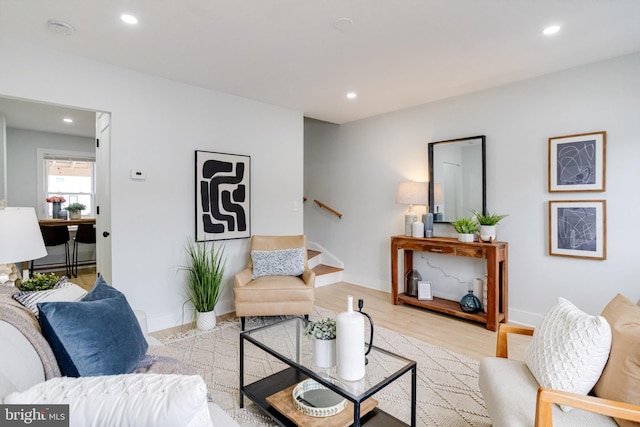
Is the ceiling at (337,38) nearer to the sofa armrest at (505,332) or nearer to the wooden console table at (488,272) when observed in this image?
the wooden console table at (488,272)

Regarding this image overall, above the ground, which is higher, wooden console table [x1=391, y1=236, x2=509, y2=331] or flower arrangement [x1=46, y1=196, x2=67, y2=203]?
flower arrangement [x1=46, y1=196, x2=67, y2=203]

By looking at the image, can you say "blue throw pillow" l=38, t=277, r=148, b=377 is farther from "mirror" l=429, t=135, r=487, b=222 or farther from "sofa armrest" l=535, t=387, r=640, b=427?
"mirror" l=429, t=135, r=487, b=222

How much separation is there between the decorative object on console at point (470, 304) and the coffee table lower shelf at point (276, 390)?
209 centimetres

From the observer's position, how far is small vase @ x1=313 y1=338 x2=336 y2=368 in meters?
1.61

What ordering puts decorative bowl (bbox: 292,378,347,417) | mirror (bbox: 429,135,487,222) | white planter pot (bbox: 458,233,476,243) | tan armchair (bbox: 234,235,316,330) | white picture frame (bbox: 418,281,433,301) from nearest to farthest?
decorative bowl (bbox: 292,378,347,417)
tan armchair (bbox: 234,235,316,330)
white planter pot (bbox: 458,233,476,243)
mirror (bbox: 429,135,487,222)
white picture frame (bbox: 418,281,433,301)

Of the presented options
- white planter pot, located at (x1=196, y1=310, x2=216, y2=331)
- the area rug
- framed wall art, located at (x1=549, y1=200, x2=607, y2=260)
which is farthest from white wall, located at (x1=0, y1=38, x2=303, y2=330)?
framed wall art, located at (x1=549, y1=200, x2=607, y2=260)

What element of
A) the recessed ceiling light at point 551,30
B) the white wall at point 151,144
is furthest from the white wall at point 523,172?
the white wall at point 151,144

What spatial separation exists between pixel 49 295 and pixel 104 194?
2.04 metres

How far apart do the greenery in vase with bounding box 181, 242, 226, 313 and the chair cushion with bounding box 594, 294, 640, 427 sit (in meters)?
2.92

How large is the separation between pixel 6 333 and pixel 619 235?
4.08 metres

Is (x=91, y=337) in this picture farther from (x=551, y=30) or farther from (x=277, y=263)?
(x=551, y=30)

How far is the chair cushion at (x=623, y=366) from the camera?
1.15m

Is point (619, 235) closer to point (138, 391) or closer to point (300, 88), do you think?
point (300, 88)

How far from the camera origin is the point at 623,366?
1.19 meters
